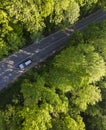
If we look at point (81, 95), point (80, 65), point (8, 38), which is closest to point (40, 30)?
point (8, 38)

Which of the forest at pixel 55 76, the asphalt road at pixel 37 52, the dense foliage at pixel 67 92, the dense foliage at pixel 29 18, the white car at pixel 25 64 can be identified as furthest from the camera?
the white car at pixel 25 64

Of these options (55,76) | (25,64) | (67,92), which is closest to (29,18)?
(55,76)

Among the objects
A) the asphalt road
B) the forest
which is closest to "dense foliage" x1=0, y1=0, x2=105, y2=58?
the forest

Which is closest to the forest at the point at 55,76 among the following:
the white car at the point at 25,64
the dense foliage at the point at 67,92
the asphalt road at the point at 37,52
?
the dense foliage at the point at 67,92

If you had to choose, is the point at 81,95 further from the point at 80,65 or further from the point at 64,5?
the point at 64,5

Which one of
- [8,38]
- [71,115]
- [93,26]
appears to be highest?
[8,38]

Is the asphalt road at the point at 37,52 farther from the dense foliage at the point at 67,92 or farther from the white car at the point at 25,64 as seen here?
the dense foliage at the point at 67,92

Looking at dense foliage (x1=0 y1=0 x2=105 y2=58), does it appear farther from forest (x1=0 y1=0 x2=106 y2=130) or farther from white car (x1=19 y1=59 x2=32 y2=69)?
white car (x1=19 y1=59 x2=32 y2=69)
